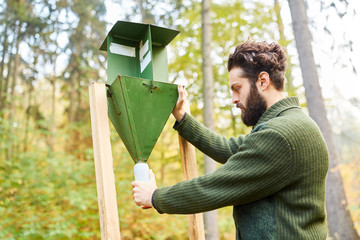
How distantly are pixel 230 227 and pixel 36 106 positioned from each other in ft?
19.9

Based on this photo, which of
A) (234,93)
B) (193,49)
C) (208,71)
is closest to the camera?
(234,93)

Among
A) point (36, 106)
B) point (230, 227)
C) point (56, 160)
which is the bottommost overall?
point (230, 227)

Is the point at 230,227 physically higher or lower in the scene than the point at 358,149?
lower

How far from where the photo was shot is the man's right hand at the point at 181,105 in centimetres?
203

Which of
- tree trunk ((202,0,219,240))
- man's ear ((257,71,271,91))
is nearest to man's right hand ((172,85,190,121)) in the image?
man's ear ((257,71,271,91))

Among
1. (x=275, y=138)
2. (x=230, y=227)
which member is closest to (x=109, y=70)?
(x=275, y=138)

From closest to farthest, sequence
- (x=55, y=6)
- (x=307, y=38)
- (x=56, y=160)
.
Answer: (x=307, y=38) < (x=56, y=160) < (x=55, y=6)

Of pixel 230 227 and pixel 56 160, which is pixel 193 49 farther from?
pixel 230 227

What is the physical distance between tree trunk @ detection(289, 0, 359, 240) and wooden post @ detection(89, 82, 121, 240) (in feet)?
12.4

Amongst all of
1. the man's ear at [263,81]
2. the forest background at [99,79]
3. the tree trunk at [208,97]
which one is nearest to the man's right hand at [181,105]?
the man's ear at [263,81]

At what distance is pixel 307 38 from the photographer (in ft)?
15.4

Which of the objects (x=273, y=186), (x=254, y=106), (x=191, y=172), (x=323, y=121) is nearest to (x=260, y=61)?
(x=254, y=106)

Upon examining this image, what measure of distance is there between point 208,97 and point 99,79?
3.92m

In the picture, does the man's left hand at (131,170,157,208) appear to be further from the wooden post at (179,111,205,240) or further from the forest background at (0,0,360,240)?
the forest background at (0,0,360,240)
